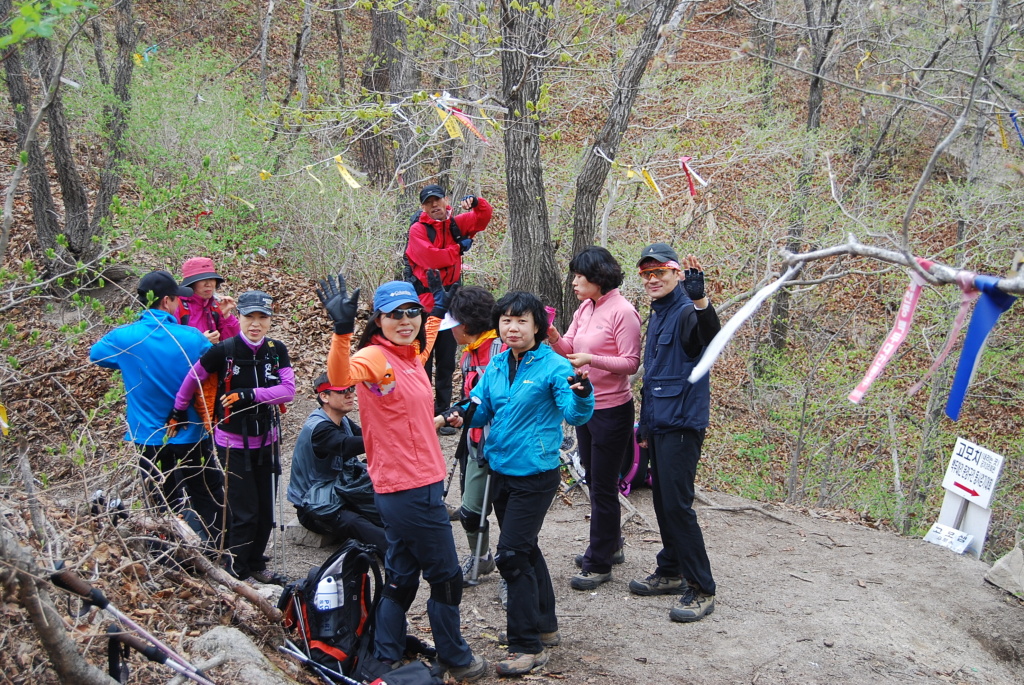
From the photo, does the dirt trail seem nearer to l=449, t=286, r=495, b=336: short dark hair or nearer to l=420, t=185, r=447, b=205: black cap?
l=449, t=286, r=495, b=336: short dark hair

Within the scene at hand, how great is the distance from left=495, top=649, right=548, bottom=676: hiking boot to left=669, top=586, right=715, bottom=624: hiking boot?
3.21ft

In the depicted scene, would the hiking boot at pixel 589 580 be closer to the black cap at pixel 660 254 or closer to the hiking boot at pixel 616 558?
the hiking boot at pixel 616 558

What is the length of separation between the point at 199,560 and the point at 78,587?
0.96 metres

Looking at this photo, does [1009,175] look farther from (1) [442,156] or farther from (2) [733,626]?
(2) [733,626]

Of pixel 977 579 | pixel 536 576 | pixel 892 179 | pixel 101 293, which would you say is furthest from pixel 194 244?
pixel 892 179

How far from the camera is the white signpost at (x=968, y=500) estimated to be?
20.6 feet

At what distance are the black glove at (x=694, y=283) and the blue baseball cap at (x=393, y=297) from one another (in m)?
1.41

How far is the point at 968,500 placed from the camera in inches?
254

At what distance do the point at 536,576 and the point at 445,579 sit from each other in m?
0.63

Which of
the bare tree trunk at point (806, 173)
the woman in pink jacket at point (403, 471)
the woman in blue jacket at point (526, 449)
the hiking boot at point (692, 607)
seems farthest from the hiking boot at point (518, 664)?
the bare tree trunk at point (806, 173)

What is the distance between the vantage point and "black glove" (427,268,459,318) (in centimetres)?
695

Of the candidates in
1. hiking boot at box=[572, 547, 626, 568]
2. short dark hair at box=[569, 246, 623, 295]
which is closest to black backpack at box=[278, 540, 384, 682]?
hiking boot at box=[572, 547, 626, 568]

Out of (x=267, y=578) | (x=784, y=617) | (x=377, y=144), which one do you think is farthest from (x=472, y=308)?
(x=377, y=144)

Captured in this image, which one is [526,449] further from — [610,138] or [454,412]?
[610,138]
